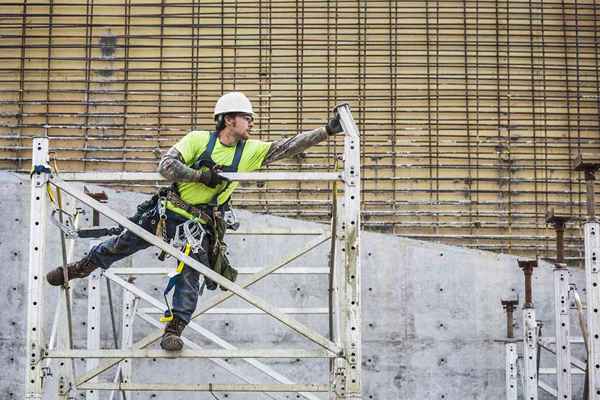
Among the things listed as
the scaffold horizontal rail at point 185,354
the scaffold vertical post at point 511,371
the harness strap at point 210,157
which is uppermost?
the harness strap at point 210,157

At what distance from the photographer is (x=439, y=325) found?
15.1 meters

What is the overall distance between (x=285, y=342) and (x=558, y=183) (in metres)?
4.17

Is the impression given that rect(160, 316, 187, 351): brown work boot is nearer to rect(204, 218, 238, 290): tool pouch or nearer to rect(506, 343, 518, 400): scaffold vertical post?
rect(204, 218, 238, 290): tool pouch

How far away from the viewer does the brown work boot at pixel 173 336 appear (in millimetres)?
9156

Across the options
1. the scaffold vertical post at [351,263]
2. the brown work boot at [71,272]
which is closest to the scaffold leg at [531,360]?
the scaffold vertical post at [351,263]

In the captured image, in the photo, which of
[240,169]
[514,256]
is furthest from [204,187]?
[514,256]

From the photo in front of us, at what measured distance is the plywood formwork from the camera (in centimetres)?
1570

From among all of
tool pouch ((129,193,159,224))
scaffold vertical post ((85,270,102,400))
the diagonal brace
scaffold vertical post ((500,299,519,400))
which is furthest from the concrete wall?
tool pouch ((129,193,159,224))

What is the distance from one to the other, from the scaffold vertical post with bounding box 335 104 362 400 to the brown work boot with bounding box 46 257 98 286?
2.31 metres

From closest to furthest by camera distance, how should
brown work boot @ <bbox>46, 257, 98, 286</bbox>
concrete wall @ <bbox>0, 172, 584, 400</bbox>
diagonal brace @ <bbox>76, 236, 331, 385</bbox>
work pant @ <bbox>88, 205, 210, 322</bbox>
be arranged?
diagonal brace @ <bbox>76, 236, 331, 385</bbox> < work pant @ <bbox>88, 205, 210, 322</bbox> < brown work boot @ <bbox>46, 257, 98, 286</bbox> < concrete wall @ <bbox>0, 172, 584, 400</bbox>

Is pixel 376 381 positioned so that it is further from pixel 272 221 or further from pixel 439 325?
pixel 272 221

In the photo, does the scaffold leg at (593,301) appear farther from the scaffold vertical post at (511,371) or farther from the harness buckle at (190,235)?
the harness buckle at (190,235)

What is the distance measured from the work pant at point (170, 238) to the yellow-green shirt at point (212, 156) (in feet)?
0.65

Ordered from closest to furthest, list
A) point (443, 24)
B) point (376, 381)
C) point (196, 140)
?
point (196, 140)
point (376, 381)
point (443, 24)
